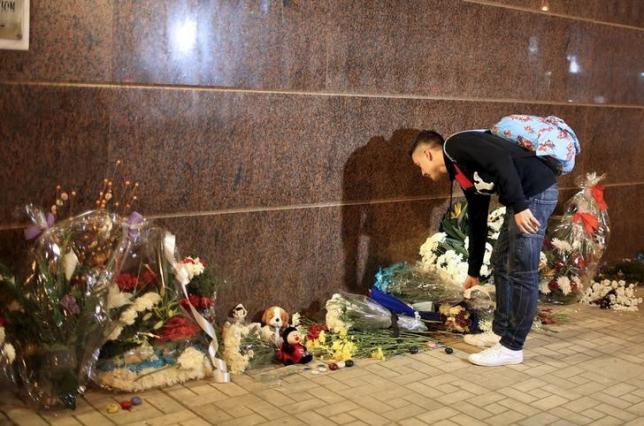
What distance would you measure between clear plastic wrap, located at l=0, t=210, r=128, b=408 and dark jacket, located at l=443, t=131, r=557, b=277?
1.94 metres

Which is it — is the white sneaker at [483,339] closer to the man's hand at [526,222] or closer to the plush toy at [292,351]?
the man's hand at [526,222]

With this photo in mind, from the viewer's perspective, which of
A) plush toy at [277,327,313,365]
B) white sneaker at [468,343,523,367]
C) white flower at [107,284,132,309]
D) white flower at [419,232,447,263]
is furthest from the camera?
white flower at [419,232,447,263]

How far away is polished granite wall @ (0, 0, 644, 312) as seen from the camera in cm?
431

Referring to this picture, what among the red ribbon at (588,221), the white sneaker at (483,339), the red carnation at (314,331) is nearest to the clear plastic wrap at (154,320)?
the red carnation at (314,331)

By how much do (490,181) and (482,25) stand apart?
6.82 feet

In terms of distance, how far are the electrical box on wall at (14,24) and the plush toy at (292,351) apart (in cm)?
203

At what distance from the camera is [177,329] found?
427 cm

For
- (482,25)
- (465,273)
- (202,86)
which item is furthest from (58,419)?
(482,25)

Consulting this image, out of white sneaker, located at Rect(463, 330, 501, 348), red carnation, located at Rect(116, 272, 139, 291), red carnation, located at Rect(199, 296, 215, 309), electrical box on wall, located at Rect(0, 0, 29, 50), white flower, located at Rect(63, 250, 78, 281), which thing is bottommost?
white sneaker, located at Rect(463, 330, 501, 348)

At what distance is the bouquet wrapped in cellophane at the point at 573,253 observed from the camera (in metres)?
6.21

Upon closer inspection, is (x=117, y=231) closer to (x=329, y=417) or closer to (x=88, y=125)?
(x=88, y=125)

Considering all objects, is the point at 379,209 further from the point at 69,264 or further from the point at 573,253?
the point at 69,264

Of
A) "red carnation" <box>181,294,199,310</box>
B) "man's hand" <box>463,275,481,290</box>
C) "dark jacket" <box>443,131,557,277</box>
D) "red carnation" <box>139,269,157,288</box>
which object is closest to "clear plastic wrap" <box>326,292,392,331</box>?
"man's hand" <box>463,275,481,290</box>

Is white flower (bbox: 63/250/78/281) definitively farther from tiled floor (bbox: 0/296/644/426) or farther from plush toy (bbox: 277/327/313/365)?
plush toy (bbox: 277/327/313/365)
